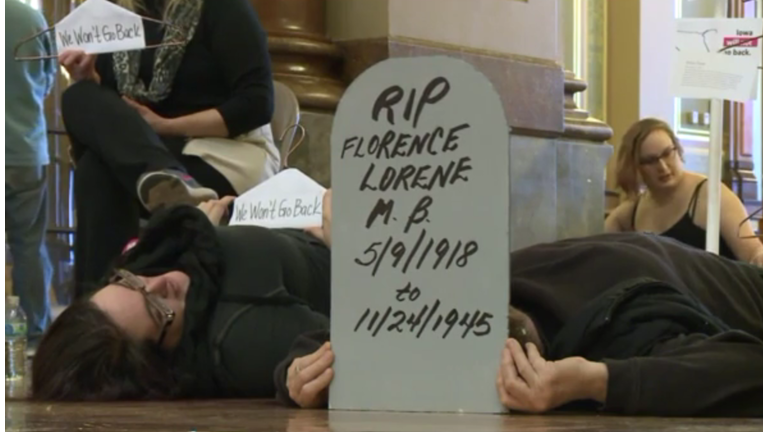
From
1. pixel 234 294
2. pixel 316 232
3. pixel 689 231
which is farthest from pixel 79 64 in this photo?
pixel 689 231

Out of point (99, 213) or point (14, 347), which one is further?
point (99, 213)

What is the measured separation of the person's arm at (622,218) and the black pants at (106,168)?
191cm

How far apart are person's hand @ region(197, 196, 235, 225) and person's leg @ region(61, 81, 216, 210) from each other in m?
0.09

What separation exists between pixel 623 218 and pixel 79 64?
224 centimetres

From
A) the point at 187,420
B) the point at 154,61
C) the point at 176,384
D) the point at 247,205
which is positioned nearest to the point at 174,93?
the point at 154,61

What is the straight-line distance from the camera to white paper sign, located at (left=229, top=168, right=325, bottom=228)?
2.27 m

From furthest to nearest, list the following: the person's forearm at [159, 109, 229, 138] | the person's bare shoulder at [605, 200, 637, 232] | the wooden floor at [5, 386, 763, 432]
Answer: the person's bare shoulder at [605, 200, 637, 232], the person's forearm at [159, 109, 229, 138], the wooden floor at [5, 386, 763, 432]

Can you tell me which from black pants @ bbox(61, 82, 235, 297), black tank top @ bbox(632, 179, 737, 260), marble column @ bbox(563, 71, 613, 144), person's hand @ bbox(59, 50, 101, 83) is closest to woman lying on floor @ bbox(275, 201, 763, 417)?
black pants @ bbox(61, 82, 235, 297)

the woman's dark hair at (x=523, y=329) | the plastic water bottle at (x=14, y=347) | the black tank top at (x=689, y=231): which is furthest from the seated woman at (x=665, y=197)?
the woman's dark hair at (x=523, y=329)

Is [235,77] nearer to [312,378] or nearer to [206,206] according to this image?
[206,206]

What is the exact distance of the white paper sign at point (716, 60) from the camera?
2.71 metres

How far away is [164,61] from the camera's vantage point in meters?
2.82

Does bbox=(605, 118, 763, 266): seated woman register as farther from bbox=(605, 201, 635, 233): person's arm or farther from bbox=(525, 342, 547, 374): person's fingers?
bbox=(525, 342, 547, 374): person's fingers

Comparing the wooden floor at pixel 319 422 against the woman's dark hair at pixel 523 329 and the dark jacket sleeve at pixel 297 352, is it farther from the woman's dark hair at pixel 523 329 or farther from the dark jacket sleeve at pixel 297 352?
the woman's dark hair at pixel 523 329
